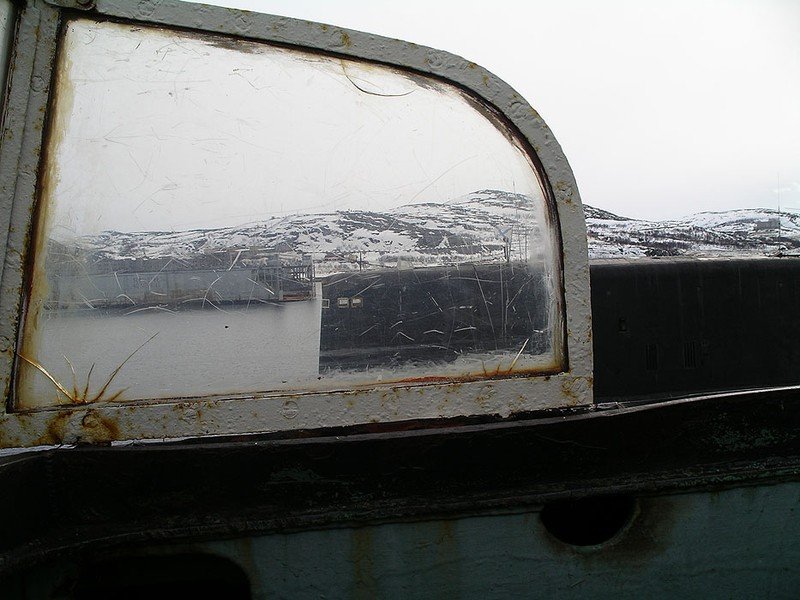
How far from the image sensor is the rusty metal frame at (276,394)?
5.53 ft

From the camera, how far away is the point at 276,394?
1.83m

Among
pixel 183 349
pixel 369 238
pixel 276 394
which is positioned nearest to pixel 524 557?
pixel 276 394

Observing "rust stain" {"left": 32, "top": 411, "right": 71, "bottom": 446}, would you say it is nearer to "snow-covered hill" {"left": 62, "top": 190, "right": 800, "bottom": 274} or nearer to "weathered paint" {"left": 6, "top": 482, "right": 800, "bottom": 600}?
"weathered paint" {"left": 6, "top": 482, "right": 800, "bottom": 600}

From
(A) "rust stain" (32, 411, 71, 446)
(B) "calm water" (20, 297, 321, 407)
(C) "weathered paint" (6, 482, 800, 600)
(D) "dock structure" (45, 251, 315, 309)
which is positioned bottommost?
(C) "weathered paint" (6, 482, 800, 600)

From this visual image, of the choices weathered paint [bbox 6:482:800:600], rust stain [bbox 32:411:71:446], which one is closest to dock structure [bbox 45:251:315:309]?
rust stain [bbox 32:411:71:446]

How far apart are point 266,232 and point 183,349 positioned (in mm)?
412

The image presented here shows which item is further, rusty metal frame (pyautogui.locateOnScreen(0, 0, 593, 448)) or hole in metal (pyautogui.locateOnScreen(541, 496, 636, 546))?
hole in metal (pyautogui.locateOnScreen(541, 496, 636, 546))

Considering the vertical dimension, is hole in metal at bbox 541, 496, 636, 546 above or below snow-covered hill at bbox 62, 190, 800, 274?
below

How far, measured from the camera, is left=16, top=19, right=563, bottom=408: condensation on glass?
5.72 feet

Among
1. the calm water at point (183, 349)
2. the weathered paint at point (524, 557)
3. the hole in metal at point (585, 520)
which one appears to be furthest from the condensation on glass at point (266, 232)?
the hole in metal at point (585, 520)

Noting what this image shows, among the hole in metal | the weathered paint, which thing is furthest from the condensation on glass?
the hole in metal

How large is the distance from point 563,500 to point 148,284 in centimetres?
139

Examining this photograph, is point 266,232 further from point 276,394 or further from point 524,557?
point 524,557

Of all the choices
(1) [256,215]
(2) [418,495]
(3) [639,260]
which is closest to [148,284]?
(1) [256,215]
